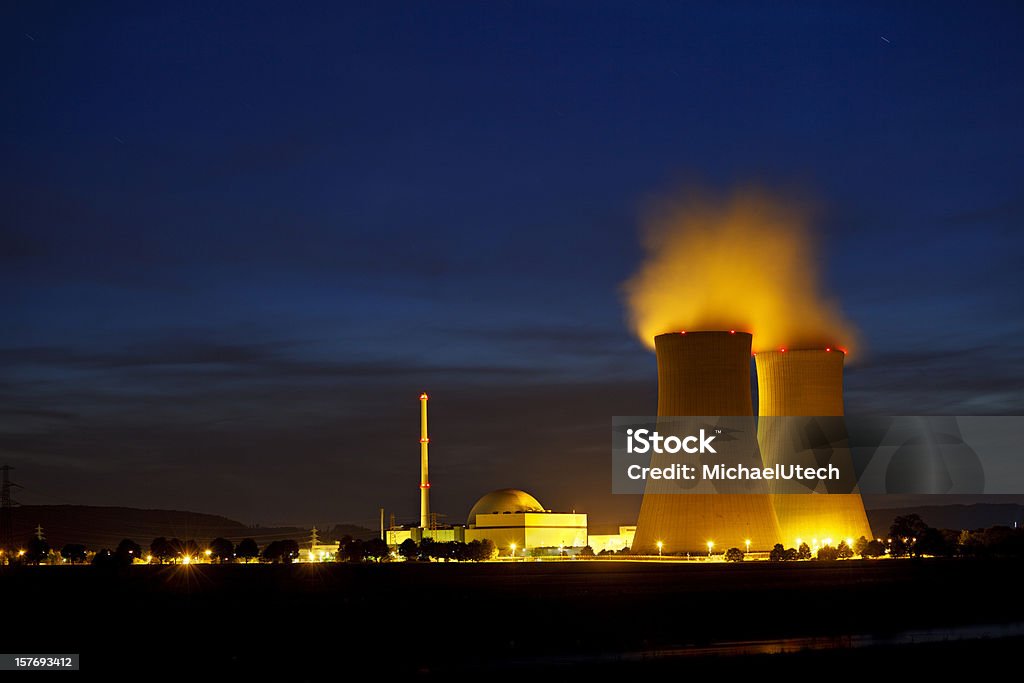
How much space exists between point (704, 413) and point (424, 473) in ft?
139

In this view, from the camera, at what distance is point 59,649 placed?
27.7 meters

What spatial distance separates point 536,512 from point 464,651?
68228 mm

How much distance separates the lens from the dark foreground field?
27.9 metres

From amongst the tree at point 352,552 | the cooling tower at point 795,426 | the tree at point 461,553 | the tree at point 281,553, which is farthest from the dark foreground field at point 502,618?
the tree at point 461,553

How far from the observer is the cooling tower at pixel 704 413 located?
190 feet

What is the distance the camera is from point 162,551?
244 ft

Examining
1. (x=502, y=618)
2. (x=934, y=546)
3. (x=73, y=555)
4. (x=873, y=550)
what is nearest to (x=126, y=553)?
(x=73, y=555)

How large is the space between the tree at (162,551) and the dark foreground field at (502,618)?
1555cm

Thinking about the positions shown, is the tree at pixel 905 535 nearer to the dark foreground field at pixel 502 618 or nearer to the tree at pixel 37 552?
the dark foreground field at pixel 502 618

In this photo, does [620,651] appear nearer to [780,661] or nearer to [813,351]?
[780,661]

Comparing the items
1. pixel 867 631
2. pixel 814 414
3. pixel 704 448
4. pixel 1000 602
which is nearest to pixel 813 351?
pixel 814 414

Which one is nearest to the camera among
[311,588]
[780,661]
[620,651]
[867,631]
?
[780,661]

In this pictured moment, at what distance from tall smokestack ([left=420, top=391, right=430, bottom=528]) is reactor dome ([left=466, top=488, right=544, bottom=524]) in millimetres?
Result: 4149

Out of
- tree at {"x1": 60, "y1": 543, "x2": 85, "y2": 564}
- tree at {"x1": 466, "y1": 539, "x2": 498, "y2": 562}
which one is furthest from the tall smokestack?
tree at {"x1": 60, "y1": 543, "x2": 85, "y2": 564}
